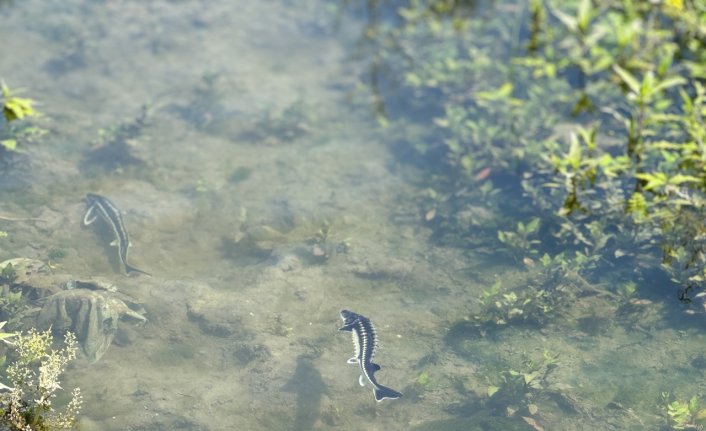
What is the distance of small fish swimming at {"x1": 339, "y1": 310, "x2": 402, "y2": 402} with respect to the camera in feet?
18.8

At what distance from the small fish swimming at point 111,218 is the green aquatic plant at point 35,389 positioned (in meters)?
1.39

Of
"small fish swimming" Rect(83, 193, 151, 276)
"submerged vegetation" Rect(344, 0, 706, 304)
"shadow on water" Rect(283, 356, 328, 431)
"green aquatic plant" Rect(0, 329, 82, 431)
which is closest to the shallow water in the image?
"shadow on water" Rect(283, 356, 328, 431)

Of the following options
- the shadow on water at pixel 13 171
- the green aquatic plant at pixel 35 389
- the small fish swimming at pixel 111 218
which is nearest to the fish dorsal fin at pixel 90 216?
the small fish swimming at pixel 111 218

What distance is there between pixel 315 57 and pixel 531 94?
173 inches

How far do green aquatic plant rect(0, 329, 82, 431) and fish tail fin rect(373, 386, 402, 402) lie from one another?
99.3 inches

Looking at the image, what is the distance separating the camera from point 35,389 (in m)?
5.36

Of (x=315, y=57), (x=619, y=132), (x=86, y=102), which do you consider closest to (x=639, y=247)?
(x=619, y=132)

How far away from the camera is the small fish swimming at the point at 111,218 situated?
23.7ft

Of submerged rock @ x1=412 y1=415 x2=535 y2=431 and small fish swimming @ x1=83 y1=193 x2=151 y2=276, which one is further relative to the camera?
small fish swimming @ x1=83 y1=193 x2=151 y2=276

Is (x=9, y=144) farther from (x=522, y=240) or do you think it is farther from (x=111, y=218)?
(x=522, y=240)

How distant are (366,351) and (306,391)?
677 mm

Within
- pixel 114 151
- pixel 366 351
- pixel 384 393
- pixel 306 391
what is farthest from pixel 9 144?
pixel 384 393

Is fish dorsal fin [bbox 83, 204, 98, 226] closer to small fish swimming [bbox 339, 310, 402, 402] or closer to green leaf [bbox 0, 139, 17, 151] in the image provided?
green leaf [bbox 0, 139, 17, 151]

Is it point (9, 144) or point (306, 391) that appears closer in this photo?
point (306, 391)
